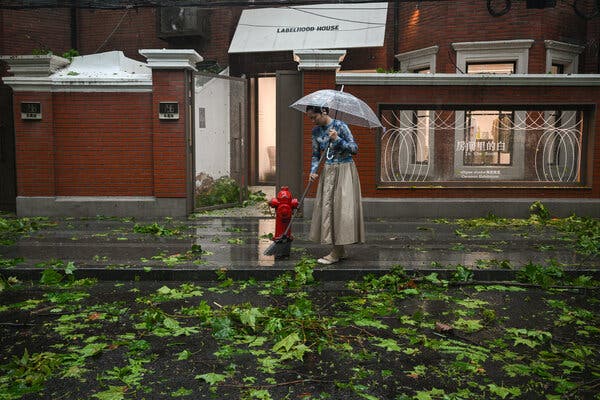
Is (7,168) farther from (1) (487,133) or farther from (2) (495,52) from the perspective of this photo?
(2) (495,52)

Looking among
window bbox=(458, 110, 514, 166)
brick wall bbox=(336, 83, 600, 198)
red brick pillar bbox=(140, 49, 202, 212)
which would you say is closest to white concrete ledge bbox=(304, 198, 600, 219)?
brick wall bbox=(336, 83, 600, 198)

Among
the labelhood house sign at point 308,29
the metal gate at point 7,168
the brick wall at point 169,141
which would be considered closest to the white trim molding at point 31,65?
the metal gate at point 7,168

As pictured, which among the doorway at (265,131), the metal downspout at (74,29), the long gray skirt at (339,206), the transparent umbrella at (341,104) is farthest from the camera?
the metal downspout at (74,29)

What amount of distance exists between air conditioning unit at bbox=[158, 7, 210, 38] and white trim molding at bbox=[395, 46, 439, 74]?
6.42 meters

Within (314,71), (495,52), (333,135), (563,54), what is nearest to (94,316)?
(333,135)

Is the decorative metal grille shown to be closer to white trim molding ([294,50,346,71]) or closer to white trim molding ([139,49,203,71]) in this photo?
white trim molding ([294,50,346,71])

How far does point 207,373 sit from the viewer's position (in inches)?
156

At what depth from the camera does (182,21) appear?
17.2 meters

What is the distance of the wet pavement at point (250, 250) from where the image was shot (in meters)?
6.86

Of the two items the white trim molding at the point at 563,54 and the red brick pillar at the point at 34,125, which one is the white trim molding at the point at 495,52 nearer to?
the white trim molding at the point at 563,54

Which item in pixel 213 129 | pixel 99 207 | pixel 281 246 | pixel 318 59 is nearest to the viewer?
pixel 281 246

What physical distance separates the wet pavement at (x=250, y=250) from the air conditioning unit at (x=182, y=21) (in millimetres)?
8663

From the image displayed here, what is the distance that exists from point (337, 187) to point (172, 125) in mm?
5528

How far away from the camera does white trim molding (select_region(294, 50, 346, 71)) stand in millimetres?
10984
